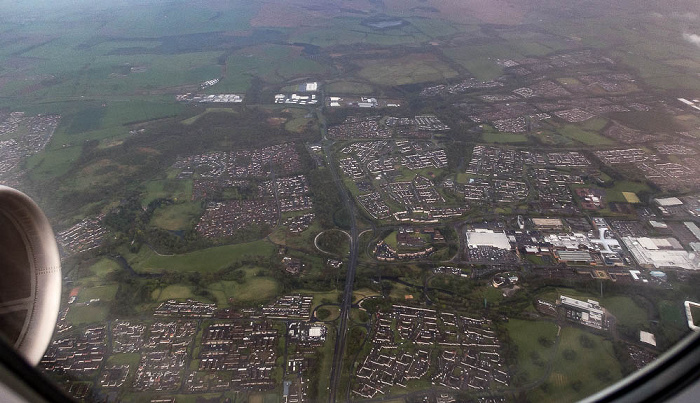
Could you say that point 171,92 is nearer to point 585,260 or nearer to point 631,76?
point 585,260

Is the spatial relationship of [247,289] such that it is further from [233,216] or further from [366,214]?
[366,214]

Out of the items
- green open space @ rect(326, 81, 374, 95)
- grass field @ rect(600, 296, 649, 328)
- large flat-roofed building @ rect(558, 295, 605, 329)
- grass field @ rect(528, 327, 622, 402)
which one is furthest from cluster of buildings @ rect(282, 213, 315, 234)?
green open space @ rect(326, 81, 374, 95)

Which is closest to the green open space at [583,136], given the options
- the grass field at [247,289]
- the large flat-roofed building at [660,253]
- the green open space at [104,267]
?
the large flat-roofed building at [660,253]

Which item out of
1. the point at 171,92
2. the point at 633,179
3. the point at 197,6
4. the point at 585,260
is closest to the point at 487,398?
the point at 585,260

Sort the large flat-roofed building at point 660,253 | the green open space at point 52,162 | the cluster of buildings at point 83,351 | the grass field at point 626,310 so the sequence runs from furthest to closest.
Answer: the green open space at point 52,162
the large flat-roofed building at point 660,253
the grass field at point 626,310
the cluster of buildings at point 83,351

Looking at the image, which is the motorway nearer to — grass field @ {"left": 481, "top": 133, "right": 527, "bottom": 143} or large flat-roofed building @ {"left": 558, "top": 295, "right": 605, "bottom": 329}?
large flat-roofed building @ {"left": 558, "top": 295, "right": 605, "bottom": 329}

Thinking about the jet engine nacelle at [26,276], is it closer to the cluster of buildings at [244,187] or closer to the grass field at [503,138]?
the cluster of buildings at [244,187]

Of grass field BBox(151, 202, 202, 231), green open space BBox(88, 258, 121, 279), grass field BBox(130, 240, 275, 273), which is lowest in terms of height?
grass field BBox(151, 202, 202, 231)
